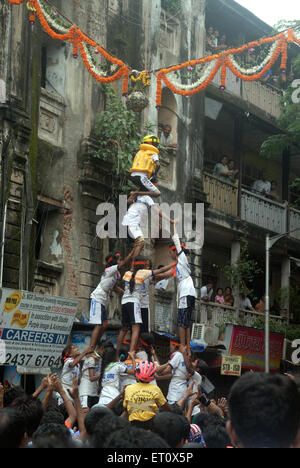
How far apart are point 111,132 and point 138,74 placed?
3106 mm

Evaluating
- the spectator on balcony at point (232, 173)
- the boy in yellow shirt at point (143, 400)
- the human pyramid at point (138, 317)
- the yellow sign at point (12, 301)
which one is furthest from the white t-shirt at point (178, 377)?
the spectator on balcony at point (232, 173)

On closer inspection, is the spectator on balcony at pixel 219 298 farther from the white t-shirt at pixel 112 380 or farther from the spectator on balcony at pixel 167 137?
the white t-shirt at pixel 112 380

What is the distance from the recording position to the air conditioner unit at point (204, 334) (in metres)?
20.9

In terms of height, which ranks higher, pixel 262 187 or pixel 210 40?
pixel 210 40

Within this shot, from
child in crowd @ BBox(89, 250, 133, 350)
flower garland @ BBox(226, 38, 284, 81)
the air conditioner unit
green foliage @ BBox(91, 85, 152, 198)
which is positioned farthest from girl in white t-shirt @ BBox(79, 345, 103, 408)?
the air conditioner unit

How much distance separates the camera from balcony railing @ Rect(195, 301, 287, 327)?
72.6 ft

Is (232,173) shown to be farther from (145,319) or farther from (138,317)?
(138,317)

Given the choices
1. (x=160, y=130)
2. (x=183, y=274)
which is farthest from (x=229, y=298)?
(x=183, y=274)

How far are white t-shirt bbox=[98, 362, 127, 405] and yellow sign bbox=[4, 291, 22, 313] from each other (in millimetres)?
3194

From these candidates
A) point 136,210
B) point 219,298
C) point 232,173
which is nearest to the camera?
point 136,210

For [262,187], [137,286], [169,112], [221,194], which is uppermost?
[169,112]

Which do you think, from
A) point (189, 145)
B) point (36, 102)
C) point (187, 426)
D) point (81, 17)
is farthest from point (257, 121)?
point (187, 426)

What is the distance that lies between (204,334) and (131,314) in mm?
8344

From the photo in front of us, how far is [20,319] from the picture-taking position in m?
14.5
